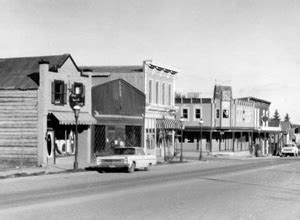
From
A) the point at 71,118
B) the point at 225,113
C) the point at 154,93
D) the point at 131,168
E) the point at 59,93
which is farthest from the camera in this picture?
the point at 225,113

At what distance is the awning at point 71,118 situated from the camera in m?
33.0

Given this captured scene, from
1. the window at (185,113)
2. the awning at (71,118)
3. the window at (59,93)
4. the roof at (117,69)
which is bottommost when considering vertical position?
the awning at (71,118)

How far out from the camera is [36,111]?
32469 mm

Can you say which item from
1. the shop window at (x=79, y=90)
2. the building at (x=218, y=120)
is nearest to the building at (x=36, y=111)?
the shop window at (x=79, y=90)

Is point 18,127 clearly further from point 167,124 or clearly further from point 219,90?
point 219,90

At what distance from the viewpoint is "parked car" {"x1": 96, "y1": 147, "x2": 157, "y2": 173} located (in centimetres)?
2892

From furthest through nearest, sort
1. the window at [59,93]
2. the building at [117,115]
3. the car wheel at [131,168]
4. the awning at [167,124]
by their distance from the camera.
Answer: the awning at [167,124] → the building at [117,115] → the window at [59,93] → the car wheel at [131,168]

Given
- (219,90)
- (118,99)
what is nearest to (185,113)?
(219,90)

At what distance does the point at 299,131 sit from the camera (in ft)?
436

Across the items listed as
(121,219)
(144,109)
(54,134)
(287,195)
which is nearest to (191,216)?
(121,219)

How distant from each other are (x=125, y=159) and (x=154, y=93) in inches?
798

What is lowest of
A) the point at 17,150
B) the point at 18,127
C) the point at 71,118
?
the point at 17,150

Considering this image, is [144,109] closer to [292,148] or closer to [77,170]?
[77,170]

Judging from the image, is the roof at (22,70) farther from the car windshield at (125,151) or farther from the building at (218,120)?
the building at (218,120)
